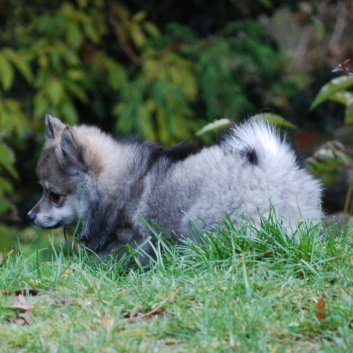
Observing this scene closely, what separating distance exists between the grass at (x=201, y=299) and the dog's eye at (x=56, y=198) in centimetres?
81

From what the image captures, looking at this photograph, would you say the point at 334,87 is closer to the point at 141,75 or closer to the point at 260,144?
the point at 260,144

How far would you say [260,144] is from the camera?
5012mm

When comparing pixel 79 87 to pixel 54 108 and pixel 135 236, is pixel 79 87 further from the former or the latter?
pixel 135 236

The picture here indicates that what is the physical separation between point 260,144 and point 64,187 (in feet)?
5.00

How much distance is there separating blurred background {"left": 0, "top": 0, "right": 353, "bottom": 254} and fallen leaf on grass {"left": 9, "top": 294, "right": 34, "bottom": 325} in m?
3.74

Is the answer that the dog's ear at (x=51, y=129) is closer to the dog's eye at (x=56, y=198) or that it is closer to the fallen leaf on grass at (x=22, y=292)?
the dog's eye at (x=56, y=198)

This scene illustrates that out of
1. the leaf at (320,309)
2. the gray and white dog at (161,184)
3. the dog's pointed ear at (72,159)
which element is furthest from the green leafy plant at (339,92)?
the leaf at (320,309)

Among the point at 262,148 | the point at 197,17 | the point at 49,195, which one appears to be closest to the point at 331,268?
the point at 262,148

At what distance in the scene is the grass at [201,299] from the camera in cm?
341

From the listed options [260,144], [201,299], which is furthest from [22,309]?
[260,144]

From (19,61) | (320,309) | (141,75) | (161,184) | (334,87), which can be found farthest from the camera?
(141,75)

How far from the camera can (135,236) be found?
534 centimetres

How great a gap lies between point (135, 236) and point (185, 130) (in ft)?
12.4

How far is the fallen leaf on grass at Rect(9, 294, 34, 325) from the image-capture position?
12.5 ft
